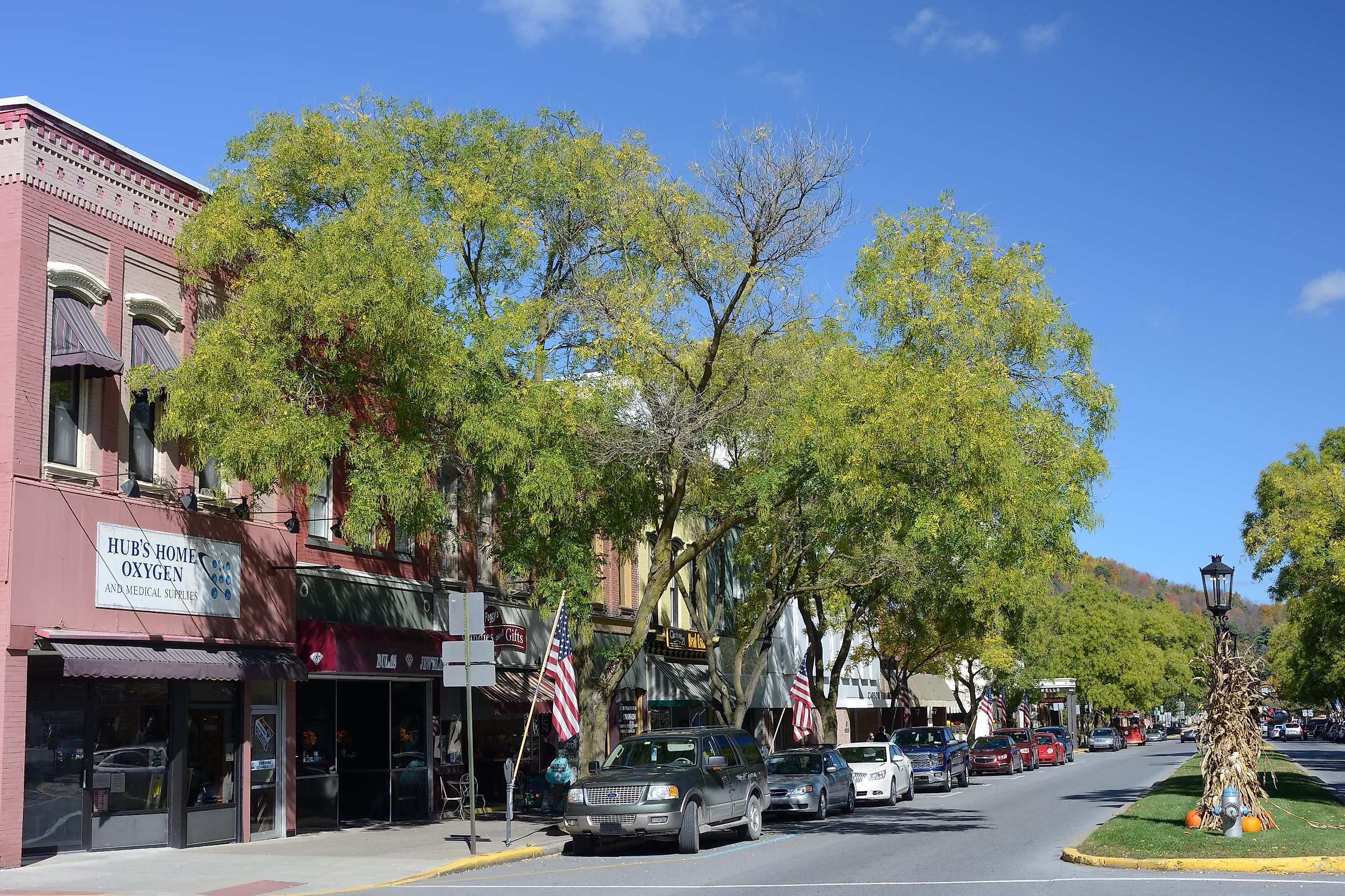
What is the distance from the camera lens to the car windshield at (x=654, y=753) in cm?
1934

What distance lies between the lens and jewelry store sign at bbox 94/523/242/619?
699 inches

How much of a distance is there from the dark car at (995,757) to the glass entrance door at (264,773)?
31.6m

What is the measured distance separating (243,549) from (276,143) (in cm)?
675

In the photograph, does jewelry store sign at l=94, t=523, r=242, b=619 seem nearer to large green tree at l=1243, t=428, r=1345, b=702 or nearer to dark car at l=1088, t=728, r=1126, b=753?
large green tree at l=1243, t=428, r=1345, b=702

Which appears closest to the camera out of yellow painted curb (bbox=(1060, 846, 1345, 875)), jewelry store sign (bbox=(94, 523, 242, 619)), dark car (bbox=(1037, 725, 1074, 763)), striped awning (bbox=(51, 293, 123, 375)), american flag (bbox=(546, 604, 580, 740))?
yellow painted curb (bbox=(1060, 846, 1345, 875))

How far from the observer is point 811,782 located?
79.9 ft

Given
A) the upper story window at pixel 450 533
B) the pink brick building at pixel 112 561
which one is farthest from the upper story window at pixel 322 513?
the upper story window at pixel 450 533

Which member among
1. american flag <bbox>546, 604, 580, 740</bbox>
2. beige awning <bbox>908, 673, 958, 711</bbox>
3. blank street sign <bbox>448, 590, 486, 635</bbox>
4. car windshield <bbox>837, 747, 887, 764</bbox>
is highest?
blank street sign <bbox>448, 590, 486, 635</bbox>

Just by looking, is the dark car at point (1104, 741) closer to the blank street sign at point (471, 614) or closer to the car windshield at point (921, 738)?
the car windshield at point (921, 738)

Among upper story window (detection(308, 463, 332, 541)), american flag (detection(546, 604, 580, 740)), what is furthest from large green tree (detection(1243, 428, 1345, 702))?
upper story window (detection(308, 463, 332, 541))

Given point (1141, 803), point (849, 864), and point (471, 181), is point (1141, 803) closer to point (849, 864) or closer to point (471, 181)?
point (849, 864)

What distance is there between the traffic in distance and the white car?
0.02m

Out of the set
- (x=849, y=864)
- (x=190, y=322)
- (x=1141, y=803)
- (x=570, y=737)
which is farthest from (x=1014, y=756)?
(x=190, y=322)

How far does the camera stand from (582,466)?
2134 cm
